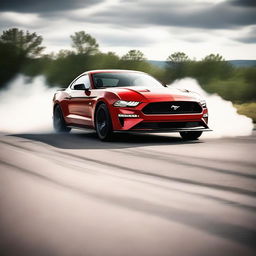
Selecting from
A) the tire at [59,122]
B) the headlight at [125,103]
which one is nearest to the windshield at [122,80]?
the headlight at [125,103]

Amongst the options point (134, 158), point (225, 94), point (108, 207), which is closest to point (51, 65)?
point (225, 94)

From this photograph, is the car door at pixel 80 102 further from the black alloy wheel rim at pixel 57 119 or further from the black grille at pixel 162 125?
the black grille at pixel 162 125

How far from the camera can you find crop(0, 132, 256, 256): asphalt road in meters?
3.62

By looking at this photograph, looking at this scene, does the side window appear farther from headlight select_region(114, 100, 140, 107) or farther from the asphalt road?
the asphalt road

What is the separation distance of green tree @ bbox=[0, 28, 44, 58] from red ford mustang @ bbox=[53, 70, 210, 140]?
155 ft

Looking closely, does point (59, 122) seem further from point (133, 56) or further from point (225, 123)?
point (133, 56)

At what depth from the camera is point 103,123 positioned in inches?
428

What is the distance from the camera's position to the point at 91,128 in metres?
11.5

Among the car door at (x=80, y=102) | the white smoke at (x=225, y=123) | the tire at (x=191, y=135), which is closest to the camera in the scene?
the tire at (x=191, y=135)

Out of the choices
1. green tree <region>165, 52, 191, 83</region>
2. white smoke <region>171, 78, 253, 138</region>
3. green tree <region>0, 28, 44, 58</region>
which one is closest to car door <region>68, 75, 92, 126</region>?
white smoke <region>171, 78, 253, 138</region>

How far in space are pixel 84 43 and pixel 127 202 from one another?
54.7 m

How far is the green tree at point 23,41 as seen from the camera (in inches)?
2336

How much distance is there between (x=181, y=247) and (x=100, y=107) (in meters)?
7.55

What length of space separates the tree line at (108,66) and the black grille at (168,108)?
24.0 metres
